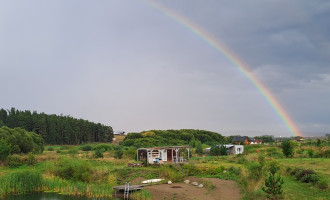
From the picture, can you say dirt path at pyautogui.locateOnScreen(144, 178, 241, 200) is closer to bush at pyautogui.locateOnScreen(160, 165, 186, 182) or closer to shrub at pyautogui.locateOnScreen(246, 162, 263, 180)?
shrub at pyautogui.locateOnScreen(246, 162, 263, 180)

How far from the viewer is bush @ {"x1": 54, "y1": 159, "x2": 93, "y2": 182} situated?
32750 mm

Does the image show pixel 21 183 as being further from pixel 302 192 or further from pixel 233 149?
pixel 233 149

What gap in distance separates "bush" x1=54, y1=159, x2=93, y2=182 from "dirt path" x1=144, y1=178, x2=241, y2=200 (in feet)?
26.4

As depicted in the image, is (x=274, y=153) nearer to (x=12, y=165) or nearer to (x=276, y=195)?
(x=276, y=195)

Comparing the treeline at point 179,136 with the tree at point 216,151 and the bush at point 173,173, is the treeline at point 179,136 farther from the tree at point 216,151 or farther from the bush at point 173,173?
the bush at point 173,173

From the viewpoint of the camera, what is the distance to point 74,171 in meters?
33.2

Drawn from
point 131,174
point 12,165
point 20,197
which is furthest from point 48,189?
point 12,165

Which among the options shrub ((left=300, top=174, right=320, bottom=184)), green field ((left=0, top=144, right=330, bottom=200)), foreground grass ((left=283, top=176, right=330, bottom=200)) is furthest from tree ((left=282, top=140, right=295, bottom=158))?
foreground grass ((left=283, top=176, right=330, bottom=200))

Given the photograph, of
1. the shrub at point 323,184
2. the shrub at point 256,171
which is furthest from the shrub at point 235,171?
the shrub at point 323,184

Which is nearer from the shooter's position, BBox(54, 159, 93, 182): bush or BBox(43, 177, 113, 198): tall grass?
BBox(43, 177, 113, 198): tall grass

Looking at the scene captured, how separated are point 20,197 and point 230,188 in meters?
19.3

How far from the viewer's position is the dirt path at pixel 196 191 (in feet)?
82.0

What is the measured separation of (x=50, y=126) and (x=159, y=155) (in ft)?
242

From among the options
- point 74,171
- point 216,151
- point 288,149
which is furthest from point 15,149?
point 288,149
